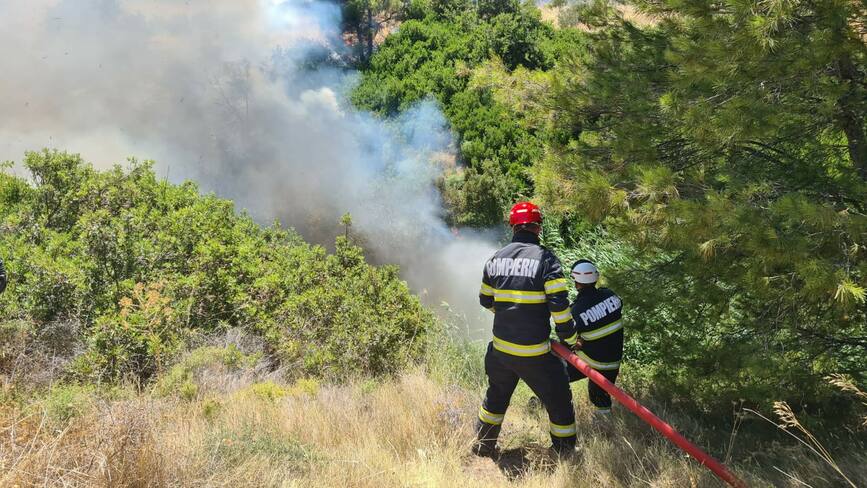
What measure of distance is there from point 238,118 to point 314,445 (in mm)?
16452

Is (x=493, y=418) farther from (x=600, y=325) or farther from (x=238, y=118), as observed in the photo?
(x=238, y=118)

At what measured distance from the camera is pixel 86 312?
6398 mm

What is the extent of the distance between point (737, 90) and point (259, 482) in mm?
3393

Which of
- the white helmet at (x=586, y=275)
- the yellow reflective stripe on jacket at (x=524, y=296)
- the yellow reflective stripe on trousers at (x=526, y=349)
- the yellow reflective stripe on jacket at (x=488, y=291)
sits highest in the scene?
the white helmet at (x=586, y=275)

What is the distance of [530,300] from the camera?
11.1 feet

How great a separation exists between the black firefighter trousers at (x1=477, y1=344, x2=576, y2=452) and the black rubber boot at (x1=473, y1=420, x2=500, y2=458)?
0.02 metres

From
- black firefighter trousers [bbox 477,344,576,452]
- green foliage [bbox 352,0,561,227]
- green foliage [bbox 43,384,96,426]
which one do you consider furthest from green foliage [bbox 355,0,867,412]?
green foliage [bbox 352,0,561,227]

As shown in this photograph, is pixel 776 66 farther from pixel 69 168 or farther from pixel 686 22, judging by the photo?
pixel 69 168

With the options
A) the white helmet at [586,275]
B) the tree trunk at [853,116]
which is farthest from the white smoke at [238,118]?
the tree trunk at [853,116]

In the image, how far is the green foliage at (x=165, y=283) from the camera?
6023 millimetres

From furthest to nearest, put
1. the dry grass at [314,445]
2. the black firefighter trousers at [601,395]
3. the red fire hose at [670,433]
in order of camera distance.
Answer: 1. the black firefighter trousers at [601,395]
2. the red fire hose at [670,433]
3. the dry grass at [314,445]

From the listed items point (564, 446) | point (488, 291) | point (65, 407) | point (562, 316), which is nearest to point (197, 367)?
point (65, 407)

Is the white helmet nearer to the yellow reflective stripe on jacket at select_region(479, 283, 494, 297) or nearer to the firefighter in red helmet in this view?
the firefighter in red helmet

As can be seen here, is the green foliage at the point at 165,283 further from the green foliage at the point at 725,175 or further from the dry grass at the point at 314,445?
the green foliage at the point at 725,175
